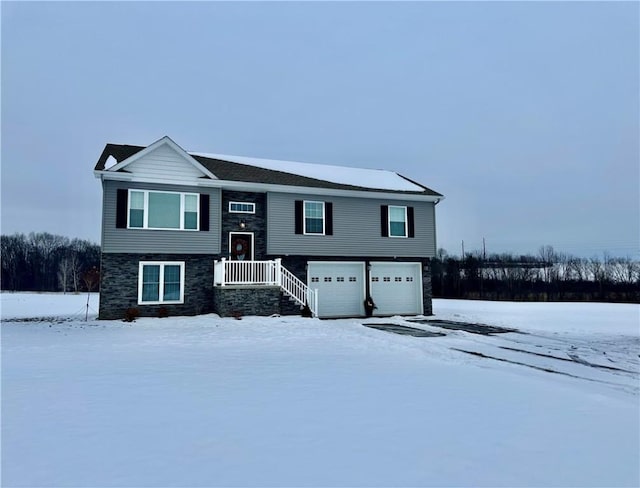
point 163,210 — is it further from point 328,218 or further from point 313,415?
point 313,415

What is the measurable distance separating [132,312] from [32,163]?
3247 centimetres

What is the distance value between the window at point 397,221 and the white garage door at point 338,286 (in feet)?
7.17

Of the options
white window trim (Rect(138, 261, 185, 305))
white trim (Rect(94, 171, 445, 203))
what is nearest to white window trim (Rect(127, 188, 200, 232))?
white trim (Rect(94, 171, 445, 203))

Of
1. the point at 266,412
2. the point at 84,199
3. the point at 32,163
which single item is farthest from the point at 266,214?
the point at 84,199

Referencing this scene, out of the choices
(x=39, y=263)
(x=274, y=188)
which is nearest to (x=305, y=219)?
(x=274, y=188)

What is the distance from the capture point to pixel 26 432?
388 cm

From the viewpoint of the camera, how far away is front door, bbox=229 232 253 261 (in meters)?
15.1

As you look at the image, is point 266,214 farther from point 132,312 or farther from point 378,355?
point 378,355

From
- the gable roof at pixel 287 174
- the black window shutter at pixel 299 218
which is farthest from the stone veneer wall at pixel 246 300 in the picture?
the gable roof at pixel 287 174

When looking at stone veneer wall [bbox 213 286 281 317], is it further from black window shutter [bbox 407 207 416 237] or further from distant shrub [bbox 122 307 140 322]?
black window shutter [bbox 407 207 416 237]

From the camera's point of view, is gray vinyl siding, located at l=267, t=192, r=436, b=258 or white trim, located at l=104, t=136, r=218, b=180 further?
gray vinyl siding, located at l=267, t=192, r=436, b=258

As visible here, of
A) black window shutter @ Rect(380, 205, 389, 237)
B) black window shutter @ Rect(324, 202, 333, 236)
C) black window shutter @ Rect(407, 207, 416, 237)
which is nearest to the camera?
black window shutter @ Rect(324, 202, 333, 236)

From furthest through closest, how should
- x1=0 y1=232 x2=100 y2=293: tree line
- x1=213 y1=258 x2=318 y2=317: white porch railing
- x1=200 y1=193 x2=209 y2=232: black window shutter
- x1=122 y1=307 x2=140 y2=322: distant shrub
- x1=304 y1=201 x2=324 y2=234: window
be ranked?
1. x1=0 y1=232 x2=100 y2=293: tree line
2. x1=304 y1=201 x2=324 y2=234: window
3. x1=200 y1=193 x2=209 y2=232: black window shutter
4. x1=213 y1=258 x2=318 y2=317: white porch railing
5. x1=122 y1=307 x2=140 y2=322: distant shrub

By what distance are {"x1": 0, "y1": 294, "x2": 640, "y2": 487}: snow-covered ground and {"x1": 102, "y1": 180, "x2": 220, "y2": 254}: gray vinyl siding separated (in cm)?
473
